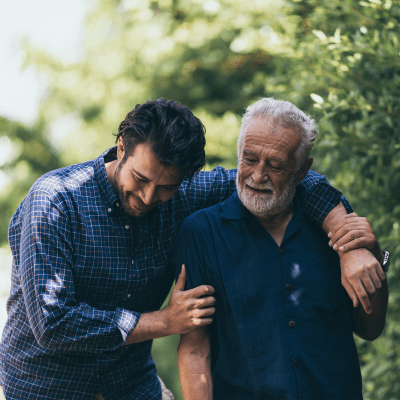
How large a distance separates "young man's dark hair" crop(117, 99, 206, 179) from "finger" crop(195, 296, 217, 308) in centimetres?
52

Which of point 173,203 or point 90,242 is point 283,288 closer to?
point 173,203

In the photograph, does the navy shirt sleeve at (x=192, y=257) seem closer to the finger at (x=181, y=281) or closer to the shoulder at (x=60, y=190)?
the finger at (x=181, y=281)

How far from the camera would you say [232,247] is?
193 cm

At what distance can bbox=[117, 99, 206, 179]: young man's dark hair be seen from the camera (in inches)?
69.9

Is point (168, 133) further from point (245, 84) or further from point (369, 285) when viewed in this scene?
point (245, 84)

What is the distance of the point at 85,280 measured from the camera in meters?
1.83

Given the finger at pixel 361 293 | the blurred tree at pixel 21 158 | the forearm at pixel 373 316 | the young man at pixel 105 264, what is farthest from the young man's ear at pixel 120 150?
the blurred tree at pixel 21 158

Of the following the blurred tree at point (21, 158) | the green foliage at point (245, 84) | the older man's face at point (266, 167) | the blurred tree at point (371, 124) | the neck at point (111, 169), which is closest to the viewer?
the older man's face at point (266, 167)

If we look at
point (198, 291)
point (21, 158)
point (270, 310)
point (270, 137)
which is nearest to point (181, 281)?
point (198, 291)

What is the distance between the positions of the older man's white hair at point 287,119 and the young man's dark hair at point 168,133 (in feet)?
0.72

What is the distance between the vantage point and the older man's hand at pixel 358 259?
170 centimetres

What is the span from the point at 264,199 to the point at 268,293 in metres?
0.39

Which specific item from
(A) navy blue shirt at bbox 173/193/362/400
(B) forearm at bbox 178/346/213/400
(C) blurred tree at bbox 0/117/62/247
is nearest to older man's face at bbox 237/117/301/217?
(A) navy blue shirt at bbox 173/193/362/400

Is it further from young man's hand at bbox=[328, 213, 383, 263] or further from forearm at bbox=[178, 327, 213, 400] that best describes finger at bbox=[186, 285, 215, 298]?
young man's hand at bbox=[328, 213, 383, 263]
